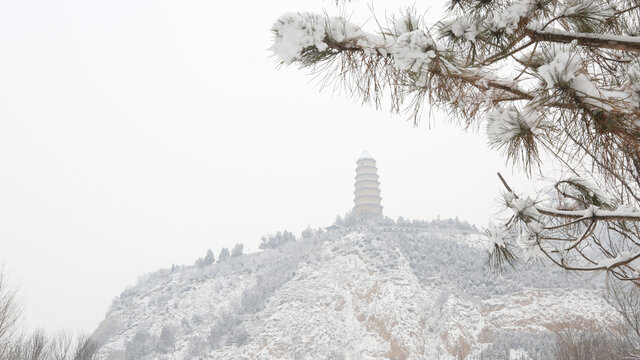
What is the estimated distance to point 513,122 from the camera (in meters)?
1.87

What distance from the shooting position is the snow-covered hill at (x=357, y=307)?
3156 centimetres

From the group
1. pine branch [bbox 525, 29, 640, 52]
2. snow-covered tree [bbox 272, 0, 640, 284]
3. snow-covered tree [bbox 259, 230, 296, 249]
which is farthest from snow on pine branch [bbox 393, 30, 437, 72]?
snow-covered tree [bbox 259, 230, 296, 249]

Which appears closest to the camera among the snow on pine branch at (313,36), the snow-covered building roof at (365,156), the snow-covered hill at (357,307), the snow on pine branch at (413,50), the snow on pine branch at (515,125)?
the snow on pine branch at (413,50)

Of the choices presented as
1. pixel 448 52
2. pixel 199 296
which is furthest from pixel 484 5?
pixel 199 296

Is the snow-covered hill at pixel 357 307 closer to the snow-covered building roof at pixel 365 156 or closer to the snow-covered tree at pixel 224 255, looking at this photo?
the snow-covered tree at pixel 224 255

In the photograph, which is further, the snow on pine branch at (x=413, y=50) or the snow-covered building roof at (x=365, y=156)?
the snow-covered building roof at (x=365, y=156)

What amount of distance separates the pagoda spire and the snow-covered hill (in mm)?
10173

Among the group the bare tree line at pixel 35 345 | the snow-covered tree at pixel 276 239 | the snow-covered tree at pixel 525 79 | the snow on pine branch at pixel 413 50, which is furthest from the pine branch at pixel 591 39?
the snow-covered tree at pixel 276 239

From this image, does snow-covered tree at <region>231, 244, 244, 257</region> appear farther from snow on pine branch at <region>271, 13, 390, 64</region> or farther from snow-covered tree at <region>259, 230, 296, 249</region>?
snow on pine branch at <region>271, 13, 390, 64</region>

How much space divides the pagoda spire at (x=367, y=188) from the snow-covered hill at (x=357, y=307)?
10173mm

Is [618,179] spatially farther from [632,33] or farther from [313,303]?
[313,303]

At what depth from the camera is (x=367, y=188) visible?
67000 mm

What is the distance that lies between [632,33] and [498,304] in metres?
37.2

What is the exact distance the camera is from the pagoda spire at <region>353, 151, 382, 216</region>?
6531 cm
